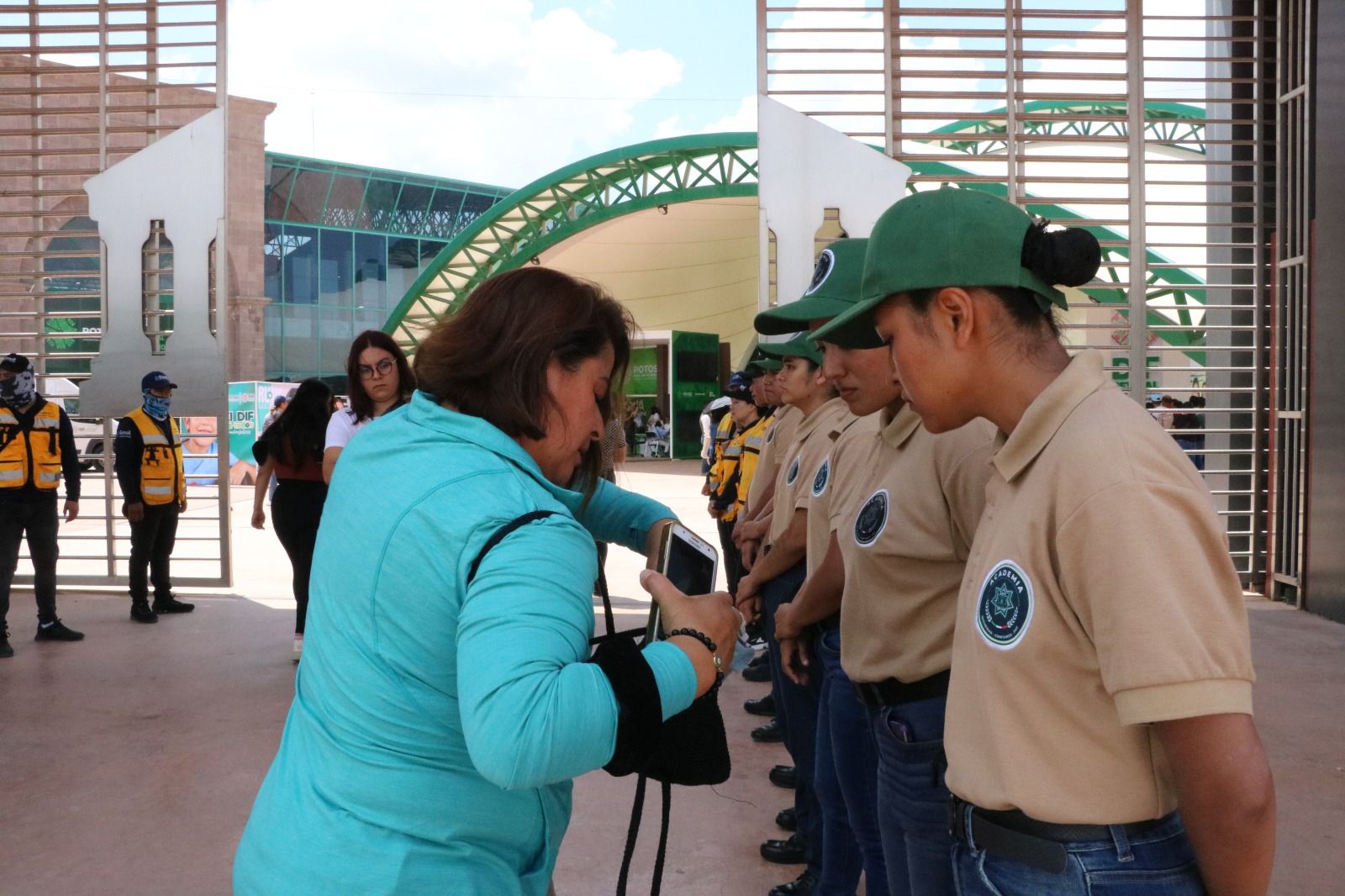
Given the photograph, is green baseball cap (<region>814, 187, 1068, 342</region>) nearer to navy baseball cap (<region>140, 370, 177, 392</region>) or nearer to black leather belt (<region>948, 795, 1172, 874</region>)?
black leather belt (<region>948, 795, 1172, 874</region>)

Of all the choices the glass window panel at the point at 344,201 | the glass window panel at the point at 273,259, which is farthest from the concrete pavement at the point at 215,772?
the glass window panel at the point at 344,201

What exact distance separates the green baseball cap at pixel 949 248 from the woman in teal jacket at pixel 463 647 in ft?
1.28

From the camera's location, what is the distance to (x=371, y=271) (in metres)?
33.9

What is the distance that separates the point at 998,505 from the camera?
1391 millimetres

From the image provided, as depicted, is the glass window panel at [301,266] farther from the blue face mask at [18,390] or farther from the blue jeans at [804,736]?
the blue jeans at [804,736]

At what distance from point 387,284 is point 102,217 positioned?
2744 cm

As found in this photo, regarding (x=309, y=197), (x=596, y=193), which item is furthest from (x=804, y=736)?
(x=309, y=197)

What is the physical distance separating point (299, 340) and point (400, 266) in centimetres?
412

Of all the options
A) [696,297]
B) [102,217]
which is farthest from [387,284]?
[102,217]

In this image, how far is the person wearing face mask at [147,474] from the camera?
732 cm

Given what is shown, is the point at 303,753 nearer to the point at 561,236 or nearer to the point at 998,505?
the point at 998,505

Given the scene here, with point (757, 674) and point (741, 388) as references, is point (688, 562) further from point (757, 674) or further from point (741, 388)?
point (741, 388)

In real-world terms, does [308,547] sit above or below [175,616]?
above

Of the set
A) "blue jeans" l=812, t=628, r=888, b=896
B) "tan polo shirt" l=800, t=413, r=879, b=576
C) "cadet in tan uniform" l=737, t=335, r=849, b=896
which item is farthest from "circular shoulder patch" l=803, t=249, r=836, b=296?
"blue jeans" l=812, t=628, r=888, b=896
